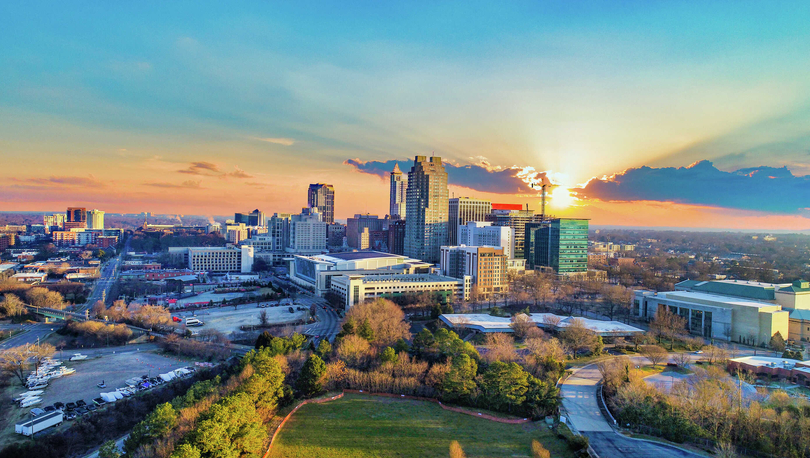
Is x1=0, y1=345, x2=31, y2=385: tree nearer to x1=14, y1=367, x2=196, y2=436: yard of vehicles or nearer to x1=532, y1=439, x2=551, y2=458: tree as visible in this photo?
x1=14, y1=367, x2=196, y2=436: yard of vehicles

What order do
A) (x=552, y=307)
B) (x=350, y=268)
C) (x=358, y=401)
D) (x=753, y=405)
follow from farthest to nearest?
(x=350, y=268)
(x=552, y=307)
(x=358, y=401)
(x=753, y=405)

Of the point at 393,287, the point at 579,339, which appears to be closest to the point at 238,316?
the point at 393,287

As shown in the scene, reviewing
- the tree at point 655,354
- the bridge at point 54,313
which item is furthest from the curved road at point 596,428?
the bridge at point 54,313

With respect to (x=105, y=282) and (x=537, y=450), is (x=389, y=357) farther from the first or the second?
(x=105, y=282)

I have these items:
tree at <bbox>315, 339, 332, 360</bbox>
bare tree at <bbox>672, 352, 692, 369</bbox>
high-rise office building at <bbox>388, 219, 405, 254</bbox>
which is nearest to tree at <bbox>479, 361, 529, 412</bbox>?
tree at <bbox>315, 339, 332, 360</bbox>

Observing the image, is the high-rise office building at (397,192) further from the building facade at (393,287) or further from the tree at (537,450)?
the tree at (537,450)

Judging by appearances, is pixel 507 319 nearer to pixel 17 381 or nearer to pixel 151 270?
pixel 17 381

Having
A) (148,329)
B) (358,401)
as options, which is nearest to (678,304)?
(358,401)
